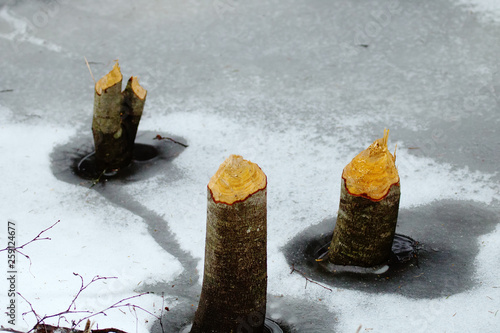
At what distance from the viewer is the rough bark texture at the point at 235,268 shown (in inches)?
154

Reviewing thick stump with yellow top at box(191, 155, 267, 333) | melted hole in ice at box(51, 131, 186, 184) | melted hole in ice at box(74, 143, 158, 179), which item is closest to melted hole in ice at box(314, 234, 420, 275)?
thick stump with yellow top at box(191, 155, 267, 333)

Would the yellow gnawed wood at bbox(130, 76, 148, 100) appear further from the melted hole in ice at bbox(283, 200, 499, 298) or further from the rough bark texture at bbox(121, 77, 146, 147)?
the melted hole in ice at bbox(283, 200, 499, 298)

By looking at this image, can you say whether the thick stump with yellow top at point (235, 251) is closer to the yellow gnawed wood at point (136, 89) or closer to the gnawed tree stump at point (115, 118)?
the gnawed tree stump at point (115, 118)

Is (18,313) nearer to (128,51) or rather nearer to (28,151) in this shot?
(28,151)

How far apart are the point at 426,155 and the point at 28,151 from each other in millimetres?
4146

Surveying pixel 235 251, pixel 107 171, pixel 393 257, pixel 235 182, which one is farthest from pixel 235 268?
pixel 107 171

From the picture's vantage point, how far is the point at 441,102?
7.58 meters

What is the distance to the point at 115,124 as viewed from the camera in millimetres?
6426

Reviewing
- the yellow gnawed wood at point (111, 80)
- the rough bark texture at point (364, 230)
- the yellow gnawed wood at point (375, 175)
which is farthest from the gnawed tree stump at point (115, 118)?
the yellow gnawed wood at point (375, 175)

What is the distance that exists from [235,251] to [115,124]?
9.41 ft

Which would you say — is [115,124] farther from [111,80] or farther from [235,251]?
[235,251]

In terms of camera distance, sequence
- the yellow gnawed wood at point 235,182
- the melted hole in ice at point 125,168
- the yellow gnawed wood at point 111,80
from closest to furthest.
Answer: the yellow gnawed wood at point 235,182, the yellow gnawed wood at point 111,80, the melted hole in ice at point 125,168

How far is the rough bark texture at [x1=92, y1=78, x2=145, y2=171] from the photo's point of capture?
6301mm

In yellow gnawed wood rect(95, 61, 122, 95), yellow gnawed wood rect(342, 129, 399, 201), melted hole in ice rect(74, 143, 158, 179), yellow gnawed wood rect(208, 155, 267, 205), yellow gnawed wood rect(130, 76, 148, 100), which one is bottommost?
melted hole in ice rect(74, 143, 158, 179)
